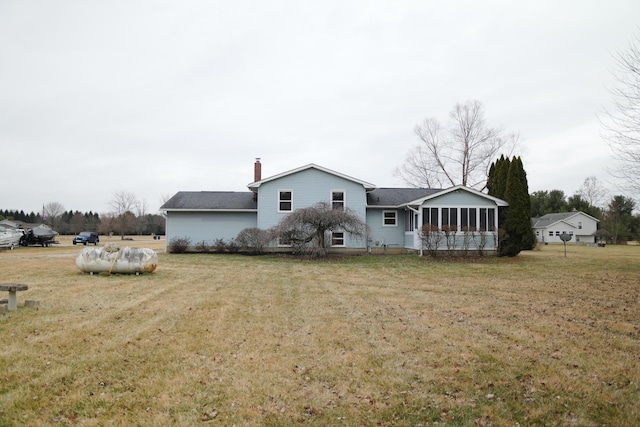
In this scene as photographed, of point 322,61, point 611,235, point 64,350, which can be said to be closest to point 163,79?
point 322,61

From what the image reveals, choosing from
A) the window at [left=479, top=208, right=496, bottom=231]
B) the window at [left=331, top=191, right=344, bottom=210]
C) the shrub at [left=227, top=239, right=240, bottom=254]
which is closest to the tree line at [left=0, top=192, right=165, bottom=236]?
the shrub at [left=227, top=239, right=240, bottom=254]

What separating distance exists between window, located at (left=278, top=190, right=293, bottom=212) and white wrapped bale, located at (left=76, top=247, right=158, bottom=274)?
11596mm

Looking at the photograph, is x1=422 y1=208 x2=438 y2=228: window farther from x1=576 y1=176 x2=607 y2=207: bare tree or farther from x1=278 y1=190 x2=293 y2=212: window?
x1=576 y1=176 x2=607 y2=207: bare tree

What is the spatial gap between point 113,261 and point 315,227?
34.0 ft

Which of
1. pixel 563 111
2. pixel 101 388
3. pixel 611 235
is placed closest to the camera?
pixel 101 388

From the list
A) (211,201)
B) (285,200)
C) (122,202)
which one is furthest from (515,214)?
(122,202)

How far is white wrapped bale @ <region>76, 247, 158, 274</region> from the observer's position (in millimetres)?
13344

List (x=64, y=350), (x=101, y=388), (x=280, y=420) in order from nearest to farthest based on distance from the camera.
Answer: (x=280, y=420)
(x=101, y=388)
(x=64, y=350)

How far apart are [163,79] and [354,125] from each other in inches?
528

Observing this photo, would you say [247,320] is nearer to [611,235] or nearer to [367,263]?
[367,263]

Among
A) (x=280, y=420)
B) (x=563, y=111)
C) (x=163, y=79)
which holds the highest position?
(x=163, y=79)

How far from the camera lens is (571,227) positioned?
55781 millimetres

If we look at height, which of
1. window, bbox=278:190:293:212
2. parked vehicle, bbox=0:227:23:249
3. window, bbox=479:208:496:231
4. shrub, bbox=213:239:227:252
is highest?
window, bbox=278:190:293:212

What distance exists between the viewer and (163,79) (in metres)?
21.3
